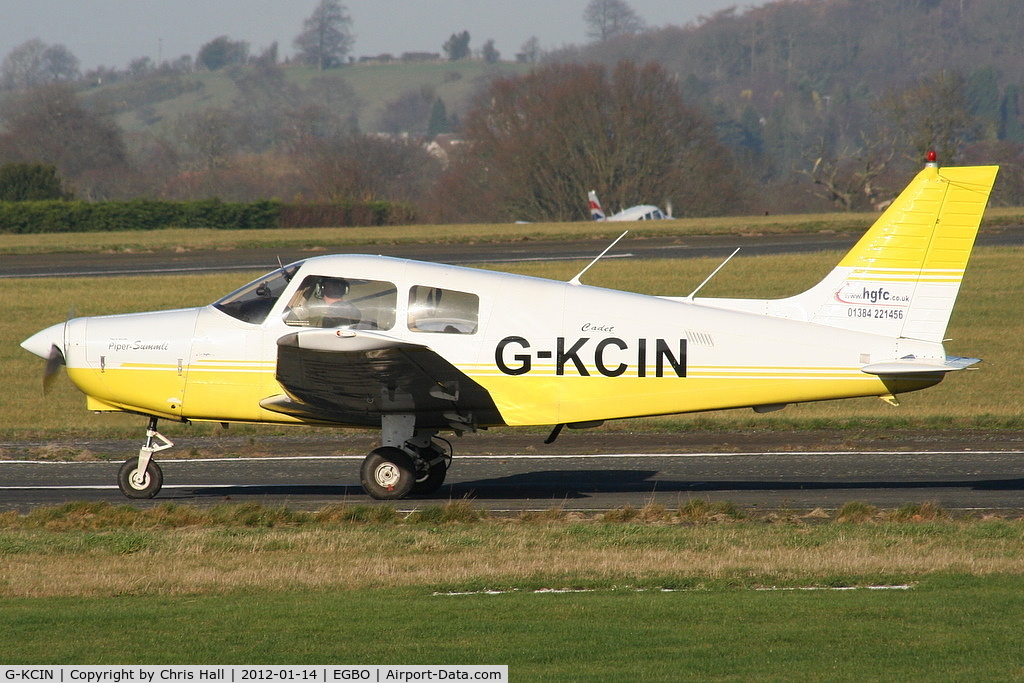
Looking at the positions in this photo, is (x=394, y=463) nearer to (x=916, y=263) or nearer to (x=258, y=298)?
(x=258, y=298)

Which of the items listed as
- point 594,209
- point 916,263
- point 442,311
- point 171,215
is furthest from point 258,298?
point 594,209

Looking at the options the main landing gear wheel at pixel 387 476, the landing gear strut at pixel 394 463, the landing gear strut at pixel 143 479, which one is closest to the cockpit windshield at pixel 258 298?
the landing gear strut at pixel 143 479

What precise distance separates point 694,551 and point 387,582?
2377mm

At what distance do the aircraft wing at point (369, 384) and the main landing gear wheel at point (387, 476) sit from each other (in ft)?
1.19

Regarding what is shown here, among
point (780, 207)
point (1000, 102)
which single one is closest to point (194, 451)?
point (780, 207)

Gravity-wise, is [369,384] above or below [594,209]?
below

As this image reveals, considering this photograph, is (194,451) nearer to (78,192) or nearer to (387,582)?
(387,582)

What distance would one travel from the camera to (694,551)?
8891 millimetres

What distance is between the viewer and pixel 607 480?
12.6m

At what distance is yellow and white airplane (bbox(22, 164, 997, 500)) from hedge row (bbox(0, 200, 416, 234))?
45.1m

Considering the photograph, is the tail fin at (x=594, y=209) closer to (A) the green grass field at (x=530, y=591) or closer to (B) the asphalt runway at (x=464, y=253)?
(B) the asphalt runway at (x=464, y=253)

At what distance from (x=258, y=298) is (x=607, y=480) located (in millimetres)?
4206

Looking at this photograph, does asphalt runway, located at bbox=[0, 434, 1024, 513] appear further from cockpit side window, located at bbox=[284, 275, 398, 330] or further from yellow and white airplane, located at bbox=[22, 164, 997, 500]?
cockpit side window, located at bbox=[284, 275, 398, 330]

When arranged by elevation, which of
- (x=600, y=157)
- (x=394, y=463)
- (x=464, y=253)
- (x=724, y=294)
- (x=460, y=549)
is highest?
(x=600, y=157)
